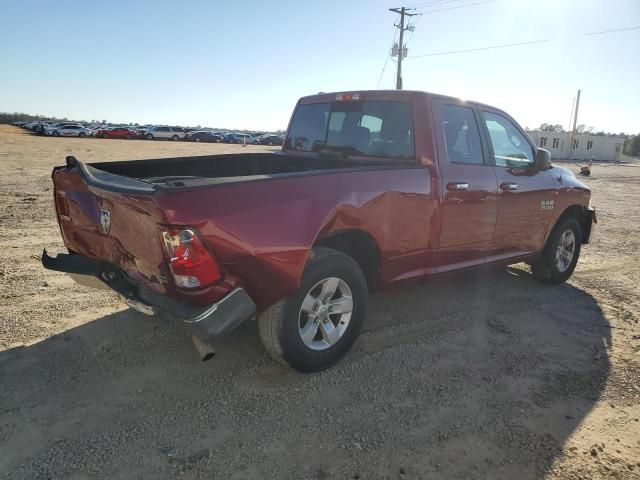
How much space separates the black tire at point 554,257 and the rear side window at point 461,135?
5.76ft

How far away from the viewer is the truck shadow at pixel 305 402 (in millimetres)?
2559

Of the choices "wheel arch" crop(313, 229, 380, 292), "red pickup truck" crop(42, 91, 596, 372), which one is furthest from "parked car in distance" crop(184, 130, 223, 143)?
"wheel arch" crop(313, 229, 380, 292)

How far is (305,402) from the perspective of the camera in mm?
3094

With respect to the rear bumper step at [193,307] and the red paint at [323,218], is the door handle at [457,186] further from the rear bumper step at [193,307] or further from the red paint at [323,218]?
the rear bumper step at [193,307]

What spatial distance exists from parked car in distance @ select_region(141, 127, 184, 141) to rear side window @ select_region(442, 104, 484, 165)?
58.4 m

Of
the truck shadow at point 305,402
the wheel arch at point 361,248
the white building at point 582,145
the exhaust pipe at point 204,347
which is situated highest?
the white building at point 582,145

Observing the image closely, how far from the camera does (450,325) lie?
4359mm

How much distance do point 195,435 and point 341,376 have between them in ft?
3.62

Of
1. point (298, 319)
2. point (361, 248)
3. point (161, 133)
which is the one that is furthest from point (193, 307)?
point (161, 133)

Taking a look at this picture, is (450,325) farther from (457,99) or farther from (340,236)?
(457,99)

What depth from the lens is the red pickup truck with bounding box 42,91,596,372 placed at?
2.73 m

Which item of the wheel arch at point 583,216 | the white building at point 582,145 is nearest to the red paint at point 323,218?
the wheel arch at point 583,216

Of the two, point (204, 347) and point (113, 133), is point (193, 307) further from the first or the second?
point (113, 133)

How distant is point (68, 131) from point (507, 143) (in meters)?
56.7
